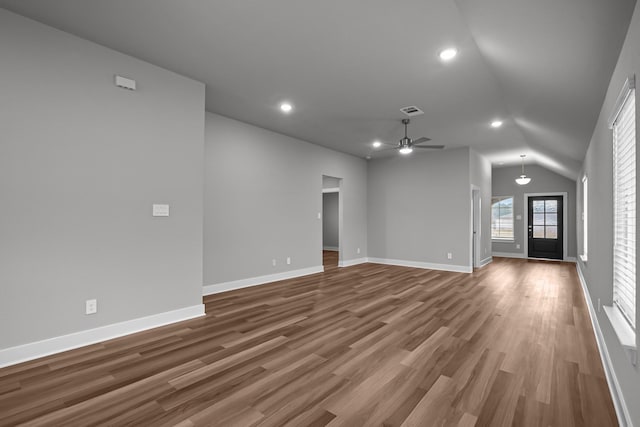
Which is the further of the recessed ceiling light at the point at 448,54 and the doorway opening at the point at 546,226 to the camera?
the doorway opening at the point at 546,226

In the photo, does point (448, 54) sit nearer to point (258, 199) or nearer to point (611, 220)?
point (611, 220)

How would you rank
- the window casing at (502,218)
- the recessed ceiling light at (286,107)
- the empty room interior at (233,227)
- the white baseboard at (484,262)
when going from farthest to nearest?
the window casing at (502,218) < the white baseboard at (484,262) < the recessed ceiling light at (286,107) < the empty room interior at (233,227)

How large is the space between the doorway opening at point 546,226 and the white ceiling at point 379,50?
5.33 metres

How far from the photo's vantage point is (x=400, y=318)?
3.83m

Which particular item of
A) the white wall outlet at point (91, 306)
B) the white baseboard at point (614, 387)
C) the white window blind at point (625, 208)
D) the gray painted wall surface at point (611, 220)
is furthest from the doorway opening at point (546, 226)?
the white wall outlet at point (91, 306)

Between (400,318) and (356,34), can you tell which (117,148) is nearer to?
(356,34)

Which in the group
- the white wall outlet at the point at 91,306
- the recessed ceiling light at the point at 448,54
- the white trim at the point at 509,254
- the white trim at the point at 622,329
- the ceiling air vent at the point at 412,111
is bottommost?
the white trim at the point at 509,254

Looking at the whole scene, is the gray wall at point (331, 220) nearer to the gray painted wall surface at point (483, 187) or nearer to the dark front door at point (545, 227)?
the gray painted wall surface at point (483, 187)

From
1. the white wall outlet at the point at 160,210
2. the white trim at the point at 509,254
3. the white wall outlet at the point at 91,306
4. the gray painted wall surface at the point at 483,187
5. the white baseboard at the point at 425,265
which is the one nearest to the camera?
the white wall outlet at the point at 91,306

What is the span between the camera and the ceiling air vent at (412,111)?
15.6 ft

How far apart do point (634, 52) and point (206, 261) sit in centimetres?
503

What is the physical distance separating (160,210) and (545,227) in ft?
35.0

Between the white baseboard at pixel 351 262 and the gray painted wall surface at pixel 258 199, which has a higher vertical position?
the gray painted wall surface at pixel 258 199

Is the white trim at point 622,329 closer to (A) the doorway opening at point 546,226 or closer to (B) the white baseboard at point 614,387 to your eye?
(B) the white baseboard at point 614,387
